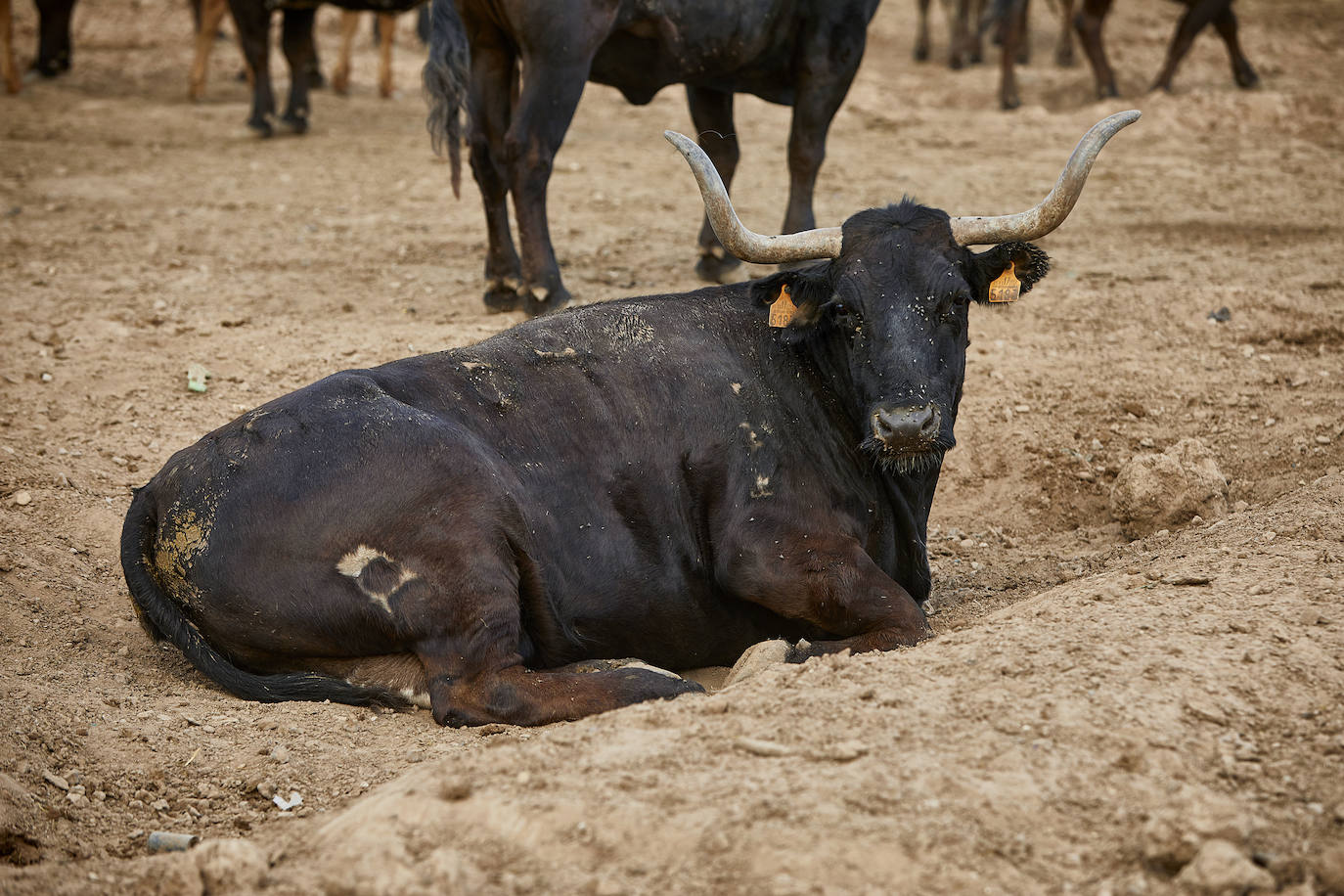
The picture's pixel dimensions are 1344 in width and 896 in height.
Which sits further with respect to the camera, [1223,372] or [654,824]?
[1223,372]

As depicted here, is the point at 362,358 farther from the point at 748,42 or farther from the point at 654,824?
the point at 654,824

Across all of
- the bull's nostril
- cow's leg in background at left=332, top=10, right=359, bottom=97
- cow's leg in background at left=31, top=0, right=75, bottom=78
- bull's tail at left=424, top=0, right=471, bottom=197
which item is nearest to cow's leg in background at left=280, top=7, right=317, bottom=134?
cow's leg in background at left=332, top=10, right=359, bottom=97

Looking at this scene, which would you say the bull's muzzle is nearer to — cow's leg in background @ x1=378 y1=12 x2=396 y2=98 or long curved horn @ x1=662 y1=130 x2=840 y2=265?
long curved horn @ x1=662 y1=130 x2=840 y2=265

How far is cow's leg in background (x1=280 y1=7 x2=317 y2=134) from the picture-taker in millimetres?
14320

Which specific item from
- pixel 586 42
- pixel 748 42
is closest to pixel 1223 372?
pixel 748 42

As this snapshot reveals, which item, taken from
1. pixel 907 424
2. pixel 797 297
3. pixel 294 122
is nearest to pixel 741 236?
pixel 797 297

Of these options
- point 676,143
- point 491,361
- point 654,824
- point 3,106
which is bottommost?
point 3,106

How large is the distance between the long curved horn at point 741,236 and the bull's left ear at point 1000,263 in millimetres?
572

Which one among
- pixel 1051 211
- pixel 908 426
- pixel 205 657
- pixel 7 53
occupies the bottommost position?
pixel 205 657

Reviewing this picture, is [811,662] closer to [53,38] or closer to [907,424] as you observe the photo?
[907,424]

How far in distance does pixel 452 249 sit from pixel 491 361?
515 centimetres

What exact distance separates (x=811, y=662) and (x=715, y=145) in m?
6.10

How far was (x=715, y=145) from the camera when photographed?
9.30 metres

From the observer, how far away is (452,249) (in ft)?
32.1
